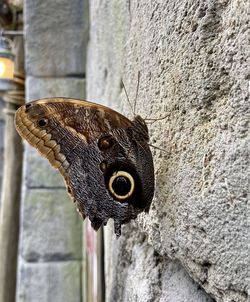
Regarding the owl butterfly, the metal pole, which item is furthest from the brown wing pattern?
the metal pole

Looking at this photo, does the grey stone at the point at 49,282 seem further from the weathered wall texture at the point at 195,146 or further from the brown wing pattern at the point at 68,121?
the brown wing pattern at the point at 68,121

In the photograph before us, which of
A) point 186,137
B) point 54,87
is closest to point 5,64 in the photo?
point 54,87

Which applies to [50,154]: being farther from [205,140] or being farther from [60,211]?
[60,211]

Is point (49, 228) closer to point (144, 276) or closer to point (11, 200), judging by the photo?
point (11, 200)

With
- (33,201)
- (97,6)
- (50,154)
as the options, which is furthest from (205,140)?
(33,201)

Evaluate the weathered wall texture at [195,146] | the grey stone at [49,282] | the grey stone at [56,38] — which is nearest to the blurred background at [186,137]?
the weathered wall texture at [195,146]
